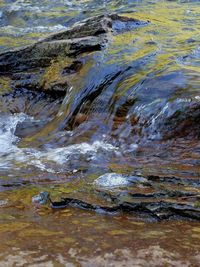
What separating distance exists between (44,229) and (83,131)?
2.91m

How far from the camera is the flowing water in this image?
302 cm

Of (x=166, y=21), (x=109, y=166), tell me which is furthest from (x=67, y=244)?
(x=166, y=21)

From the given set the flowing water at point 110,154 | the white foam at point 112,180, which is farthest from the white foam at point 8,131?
the white foam at point 112,180

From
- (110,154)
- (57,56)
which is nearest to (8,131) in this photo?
(57,56)

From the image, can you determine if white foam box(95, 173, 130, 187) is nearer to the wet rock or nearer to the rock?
the wet rock

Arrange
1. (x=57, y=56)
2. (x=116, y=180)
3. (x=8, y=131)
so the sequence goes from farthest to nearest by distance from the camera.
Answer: (x=57, y=56), (x=8, y=131), (x=116, y=180)

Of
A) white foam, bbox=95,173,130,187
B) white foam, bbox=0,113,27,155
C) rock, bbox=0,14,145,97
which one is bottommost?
white foam, bbox=0,113,27,155

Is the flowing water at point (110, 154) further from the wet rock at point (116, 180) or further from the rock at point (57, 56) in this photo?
the rock at point (57, 56)

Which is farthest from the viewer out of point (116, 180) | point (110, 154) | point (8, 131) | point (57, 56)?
point (57, 56)

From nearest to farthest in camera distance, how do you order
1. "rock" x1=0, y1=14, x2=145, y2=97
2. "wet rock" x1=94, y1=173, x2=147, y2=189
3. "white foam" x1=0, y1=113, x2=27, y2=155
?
"wet rock" x1=94, y1=173, x2=147, y2=189
"white foam" x1=0, y1=113, x2=27, y2=155
"rock" x1=0, y1=14, x2=145, y2=97

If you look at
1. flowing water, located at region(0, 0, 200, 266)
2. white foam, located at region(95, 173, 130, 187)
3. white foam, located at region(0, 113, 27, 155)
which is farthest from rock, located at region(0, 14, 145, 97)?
white foam, located at region(95, 173, 130, 187)

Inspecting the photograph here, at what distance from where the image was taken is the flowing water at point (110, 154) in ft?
9.89

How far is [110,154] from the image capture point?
5406mm

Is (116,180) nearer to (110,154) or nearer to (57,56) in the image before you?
(110,154)
